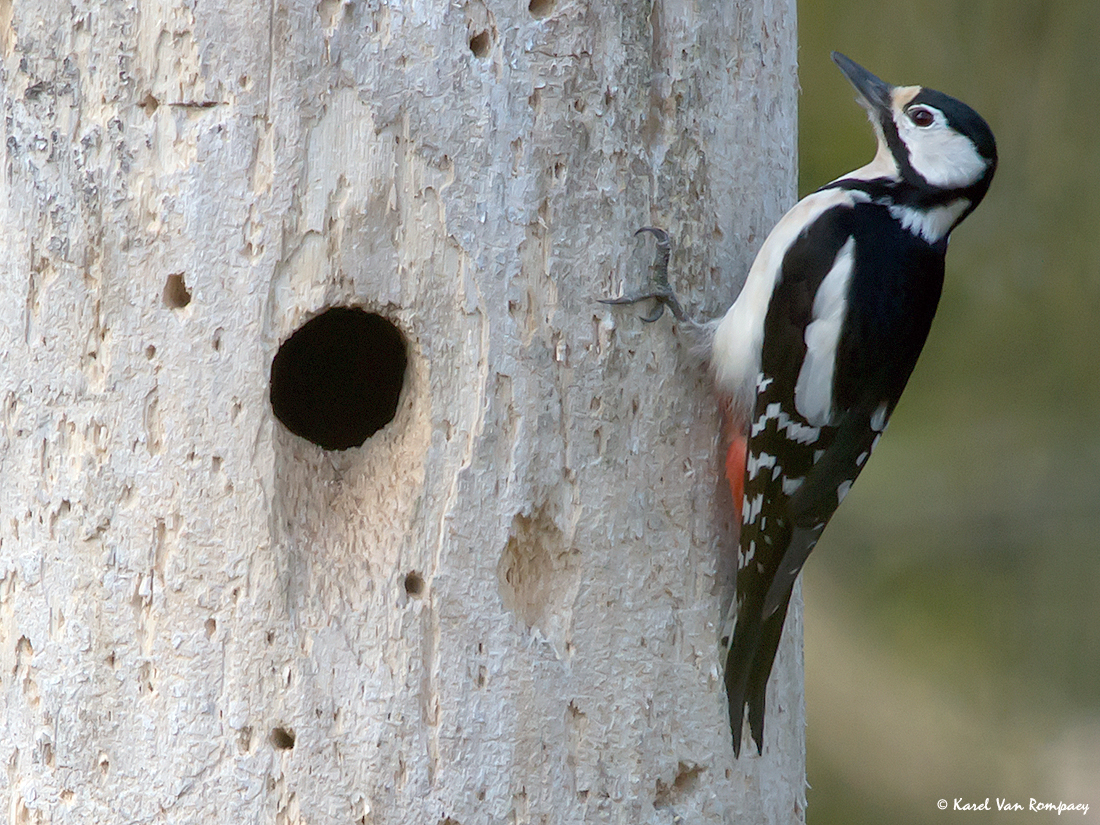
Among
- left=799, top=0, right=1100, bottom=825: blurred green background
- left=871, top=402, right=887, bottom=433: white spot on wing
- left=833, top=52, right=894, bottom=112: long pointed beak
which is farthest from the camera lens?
left=799, top=0, right=1100, bottom=825: blurred green background

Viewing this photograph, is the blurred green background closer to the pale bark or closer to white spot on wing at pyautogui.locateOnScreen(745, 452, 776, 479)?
white spot on wing at pyautogui.locateOnScreen(745, 452, 776, 479)

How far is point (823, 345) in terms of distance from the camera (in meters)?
1.94

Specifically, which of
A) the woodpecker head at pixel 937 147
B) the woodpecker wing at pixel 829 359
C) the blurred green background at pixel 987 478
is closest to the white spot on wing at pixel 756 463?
the woodpecker wing at pixel 829 359

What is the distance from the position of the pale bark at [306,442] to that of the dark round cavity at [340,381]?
41 centimetres

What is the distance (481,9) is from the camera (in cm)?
161

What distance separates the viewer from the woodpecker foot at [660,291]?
1656mm

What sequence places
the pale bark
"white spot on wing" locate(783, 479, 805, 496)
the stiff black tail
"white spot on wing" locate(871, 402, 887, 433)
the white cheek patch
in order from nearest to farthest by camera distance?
the pale bark < the stiff black tail < "white spot on wing" locate(783, 479, 805, 496) < "white spot on wing" locate(871, 402, 887, 433) < the white cheek patch

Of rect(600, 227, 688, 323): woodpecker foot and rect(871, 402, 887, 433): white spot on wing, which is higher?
rect(600, 227, 688, 323): woodpecker foot

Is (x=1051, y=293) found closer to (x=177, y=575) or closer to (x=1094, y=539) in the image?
(x=1094, y=539)

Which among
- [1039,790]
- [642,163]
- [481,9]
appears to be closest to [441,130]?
[481,9]

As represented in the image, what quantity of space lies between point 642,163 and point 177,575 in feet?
2.47

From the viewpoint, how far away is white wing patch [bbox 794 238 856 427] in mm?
1915

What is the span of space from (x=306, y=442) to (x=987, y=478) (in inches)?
89.3

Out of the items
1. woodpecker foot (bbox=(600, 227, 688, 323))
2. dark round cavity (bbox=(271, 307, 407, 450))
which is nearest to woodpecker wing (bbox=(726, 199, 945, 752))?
woodpecker foot (bbox=(600, 227, 688, 323))
